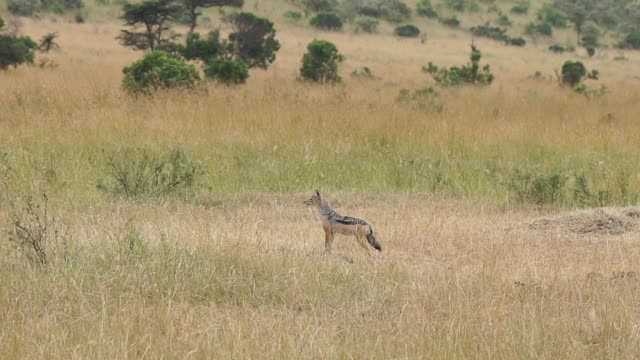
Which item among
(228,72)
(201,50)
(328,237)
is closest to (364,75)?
(201,50)

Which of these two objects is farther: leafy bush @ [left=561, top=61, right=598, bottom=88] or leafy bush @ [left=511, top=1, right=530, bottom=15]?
leafy bush @ [left=511, top=1, right=530, bottom=15]

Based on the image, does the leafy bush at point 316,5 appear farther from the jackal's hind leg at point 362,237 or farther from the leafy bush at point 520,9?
the jackal's hind leg at point 362,237

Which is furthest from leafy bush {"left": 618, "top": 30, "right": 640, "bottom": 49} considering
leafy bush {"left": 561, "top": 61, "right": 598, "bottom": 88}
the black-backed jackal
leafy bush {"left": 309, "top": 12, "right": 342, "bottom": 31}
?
the black-backed jackal

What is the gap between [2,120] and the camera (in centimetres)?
1095

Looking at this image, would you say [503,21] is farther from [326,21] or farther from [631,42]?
[326,21]

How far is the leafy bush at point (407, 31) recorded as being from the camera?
4297 centimetres

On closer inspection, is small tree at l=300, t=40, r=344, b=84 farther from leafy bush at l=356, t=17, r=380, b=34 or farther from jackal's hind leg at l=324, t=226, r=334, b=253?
leafy bush at l=356, t=17, r=380, b=34

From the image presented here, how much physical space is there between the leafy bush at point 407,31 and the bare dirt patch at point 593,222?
121 ft

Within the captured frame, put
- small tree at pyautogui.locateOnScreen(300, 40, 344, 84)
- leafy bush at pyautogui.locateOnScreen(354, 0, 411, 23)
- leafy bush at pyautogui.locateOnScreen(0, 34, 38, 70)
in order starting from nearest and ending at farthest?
1. leafy bush at pyautogui.locateOnScreen(0, 34, 38, 70)
2. small tree at pyautogui.locateOnScreen(300, 40, 344, 84)
3. leafy bush at pyautogui.locateOnScreen(354, 0, 411, 23)

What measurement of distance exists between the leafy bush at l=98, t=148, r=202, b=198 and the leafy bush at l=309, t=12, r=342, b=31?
107 feet

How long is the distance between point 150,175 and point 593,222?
4020 mm

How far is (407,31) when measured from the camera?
4300 cm

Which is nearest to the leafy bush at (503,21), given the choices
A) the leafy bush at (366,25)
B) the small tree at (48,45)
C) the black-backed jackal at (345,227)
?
the leafy bush at (366,25)

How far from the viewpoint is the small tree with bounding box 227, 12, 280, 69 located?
906 inches
